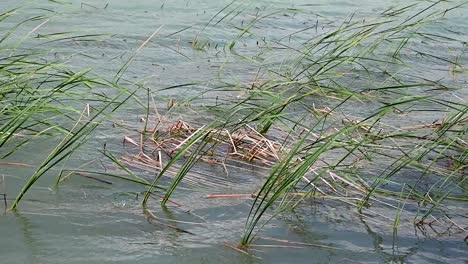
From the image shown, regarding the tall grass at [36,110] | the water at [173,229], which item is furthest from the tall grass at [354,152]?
the tall grass at [36,110]

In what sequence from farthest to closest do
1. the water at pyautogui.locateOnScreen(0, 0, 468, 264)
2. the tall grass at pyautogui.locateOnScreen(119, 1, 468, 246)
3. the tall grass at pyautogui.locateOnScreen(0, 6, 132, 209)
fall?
the tall grass at pyautogui.locateOnScreen(0, 6, 132, 209), the tall grass at pyautogui.locateOnScreen(119, 1, 468, 246), the water at pyautogui.locateOnScreen(0, 0, 468, 264)

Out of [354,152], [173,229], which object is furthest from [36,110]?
[354,152]

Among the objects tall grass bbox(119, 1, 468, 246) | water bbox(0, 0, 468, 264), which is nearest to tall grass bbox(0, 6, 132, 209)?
water bbox(0, 0, 468, 264)

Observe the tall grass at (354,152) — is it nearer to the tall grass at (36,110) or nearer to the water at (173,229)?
the water at (173,229)

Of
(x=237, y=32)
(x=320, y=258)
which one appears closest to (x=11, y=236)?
(x=320, y=258)

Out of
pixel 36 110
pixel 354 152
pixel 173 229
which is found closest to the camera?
pixel 173 229

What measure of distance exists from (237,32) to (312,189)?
3.44m

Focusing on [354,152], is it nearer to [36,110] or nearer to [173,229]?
[173,229]

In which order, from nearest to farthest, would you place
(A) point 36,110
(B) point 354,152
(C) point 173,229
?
(C) point 173,229, (A) point 36,110, (B) point 354,152

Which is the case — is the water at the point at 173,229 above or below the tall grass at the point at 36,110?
below

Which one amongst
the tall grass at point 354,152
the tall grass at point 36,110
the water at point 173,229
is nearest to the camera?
the water at point 173,229

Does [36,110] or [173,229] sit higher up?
[36,110]

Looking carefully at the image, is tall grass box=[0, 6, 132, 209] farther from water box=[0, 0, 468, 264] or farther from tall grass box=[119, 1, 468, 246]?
tall grass box=[119, 1, 468, 246]

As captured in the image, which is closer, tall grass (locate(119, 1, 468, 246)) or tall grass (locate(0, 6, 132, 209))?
tall grass (locate(119, 1, 468, 246))
